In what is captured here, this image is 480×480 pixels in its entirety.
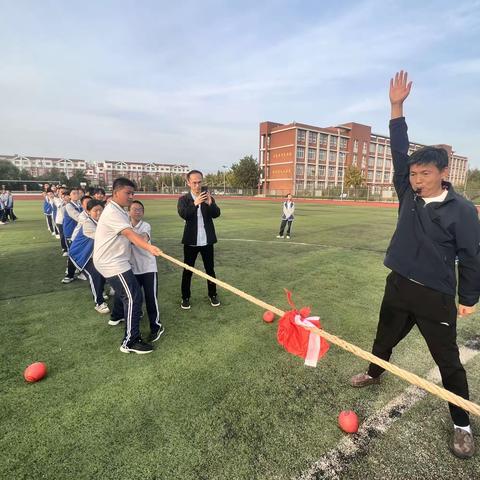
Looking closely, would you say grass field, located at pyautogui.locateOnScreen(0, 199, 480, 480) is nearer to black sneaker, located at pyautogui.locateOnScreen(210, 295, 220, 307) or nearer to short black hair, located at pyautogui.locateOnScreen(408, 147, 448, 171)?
black sneaker, located at pyautogui.locateOnScreen(210, 295, 220, 307)

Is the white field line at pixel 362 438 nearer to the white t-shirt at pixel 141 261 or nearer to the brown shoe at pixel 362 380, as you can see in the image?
the brown shoe at pixel 362 380

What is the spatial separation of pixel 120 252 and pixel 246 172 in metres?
68.7

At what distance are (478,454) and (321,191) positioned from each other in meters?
56.7

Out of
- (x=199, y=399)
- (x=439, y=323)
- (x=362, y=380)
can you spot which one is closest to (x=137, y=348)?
(x=199, y=399)

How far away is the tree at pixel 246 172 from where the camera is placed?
70.4 meters

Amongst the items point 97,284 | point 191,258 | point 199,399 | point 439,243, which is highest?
point 439,243

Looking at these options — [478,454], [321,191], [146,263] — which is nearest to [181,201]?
[146,263]

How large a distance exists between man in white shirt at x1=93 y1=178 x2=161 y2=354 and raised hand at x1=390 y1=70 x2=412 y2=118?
2.74 m

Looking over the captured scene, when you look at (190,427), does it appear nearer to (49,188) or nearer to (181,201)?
(181,201)

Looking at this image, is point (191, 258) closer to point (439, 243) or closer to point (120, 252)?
point (120, 252)

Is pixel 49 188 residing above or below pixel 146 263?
above

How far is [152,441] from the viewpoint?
2414 millimetres

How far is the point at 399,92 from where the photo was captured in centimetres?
A: 269

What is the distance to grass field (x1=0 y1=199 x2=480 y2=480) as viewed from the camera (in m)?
2.23
